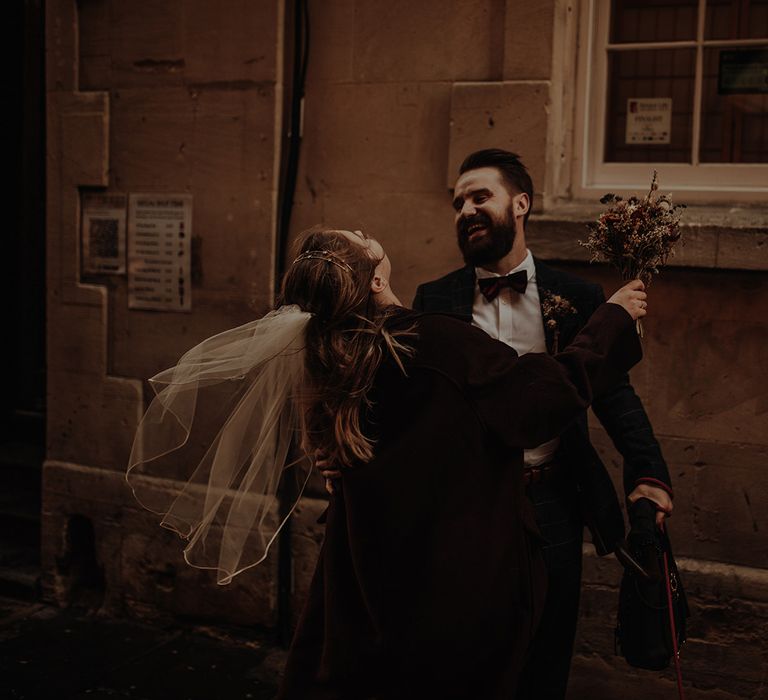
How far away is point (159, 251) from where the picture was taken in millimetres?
5113

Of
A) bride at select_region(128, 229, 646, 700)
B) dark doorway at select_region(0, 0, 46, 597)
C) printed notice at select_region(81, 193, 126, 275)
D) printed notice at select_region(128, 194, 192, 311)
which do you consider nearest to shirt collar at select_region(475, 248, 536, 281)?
bride at select_region(128, 229, 646, 700)

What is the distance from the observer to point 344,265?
2.57 m

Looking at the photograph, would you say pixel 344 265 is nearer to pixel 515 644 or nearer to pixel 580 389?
pixel 580 389

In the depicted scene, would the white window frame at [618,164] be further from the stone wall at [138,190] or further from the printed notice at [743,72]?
the stone wall at [138,190]

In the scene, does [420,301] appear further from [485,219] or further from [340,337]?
[340,337]

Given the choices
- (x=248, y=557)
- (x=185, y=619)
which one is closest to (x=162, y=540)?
(x=185, y=619)

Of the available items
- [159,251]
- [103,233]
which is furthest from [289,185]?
[103,233]

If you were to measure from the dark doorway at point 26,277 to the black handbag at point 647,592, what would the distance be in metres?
4.28

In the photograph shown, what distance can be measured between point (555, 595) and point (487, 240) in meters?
1.14

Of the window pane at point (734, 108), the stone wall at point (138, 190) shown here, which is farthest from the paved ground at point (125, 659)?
the window pane at point (734, 108)

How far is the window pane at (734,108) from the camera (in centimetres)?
425

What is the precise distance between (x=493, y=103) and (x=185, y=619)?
2.94 meters

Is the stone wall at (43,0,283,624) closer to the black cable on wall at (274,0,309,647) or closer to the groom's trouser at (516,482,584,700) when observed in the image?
the black cable on wall at (274,0,309,647)

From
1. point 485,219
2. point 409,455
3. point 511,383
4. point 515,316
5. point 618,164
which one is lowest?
point 409,455
